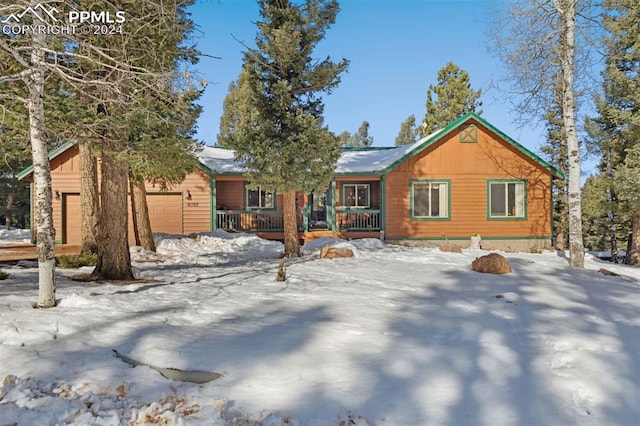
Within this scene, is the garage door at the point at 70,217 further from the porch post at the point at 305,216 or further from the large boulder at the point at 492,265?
the large boulder at the point at 492,265

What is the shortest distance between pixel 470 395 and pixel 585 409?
34.0 inches

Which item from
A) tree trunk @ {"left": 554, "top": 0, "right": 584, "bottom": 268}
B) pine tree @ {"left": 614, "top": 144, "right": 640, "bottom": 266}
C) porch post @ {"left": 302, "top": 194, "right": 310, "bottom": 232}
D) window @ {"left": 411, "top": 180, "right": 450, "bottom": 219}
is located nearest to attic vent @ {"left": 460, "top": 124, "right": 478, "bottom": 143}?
window @ {"left": 411, "top": 180, "right": 450, "bottom": 219}

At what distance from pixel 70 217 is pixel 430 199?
1531 centimetres

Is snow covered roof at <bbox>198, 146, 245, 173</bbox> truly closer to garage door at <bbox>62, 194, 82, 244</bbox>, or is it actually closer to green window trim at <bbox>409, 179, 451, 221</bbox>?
garage door at <bbox>62, 194, 82, 244</bbox>

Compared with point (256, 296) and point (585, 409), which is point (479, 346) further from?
point (256, 296)

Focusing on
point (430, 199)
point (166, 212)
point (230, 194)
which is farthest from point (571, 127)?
point (166, 212)

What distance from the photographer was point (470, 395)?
328 cm

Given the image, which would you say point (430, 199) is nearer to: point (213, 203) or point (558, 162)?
point (213, 203)

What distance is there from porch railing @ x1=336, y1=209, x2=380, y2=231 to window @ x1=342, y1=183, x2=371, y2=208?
0.77m

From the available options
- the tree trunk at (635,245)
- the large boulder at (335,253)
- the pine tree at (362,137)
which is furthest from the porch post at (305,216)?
the pine tree at (362,137)

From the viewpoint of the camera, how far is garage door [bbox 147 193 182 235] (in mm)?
17062

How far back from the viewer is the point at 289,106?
11750 millimetres

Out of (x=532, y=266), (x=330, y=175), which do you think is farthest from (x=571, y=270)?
(x=330, y=175)

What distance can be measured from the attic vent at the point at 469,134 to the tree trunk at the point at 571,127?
5.21 metres
